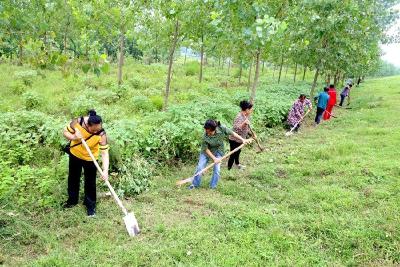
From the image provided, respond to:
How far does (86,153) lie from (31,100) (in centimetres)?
664

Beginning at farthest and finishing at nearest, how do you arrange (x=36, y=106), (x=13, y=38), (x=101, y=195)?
(x=36, y=106), (x=101, y=195), (x=13, y=38)

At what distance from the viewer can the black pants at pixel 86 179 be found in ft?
17.4

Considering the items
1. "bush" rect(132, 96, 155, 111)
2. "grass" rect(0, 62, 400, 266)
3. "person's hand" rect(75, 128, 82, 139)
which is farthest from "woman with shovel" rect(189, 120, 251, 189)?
"bush" rect(132, 96, 155, 111)

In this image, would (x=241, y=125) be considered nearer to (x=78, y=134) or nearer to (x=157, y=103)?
(x=78, y=134)

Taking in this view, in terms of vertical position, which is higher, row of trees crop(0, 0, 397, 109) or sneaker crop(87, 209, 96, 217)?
row of trees crop(0, 0, 397, 109)

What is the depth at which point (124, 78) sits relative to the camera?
59.6 ft

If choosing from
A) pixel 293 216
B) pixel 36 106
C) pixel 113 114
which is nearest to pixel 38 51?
pixel 293 216

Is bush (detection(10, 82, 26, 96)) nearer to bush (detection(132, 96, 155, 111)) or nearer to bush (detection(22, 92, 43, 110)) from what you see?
bush (detection(22, 92, 43, 110))

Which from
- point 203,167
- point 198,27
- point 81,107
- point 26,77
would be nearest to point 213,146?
point 203,167

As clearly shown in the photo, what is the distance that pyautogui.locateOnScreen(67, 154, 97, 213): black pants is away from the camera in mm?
5312

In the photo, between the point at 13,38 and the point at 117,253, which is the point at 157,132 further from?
the point at 13,38

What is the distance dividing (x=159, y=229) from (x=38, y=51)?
2933 millimetres

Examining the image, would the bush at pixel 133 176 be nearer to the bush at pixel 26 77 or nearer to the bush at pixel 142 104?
the bush at pixel 142 104

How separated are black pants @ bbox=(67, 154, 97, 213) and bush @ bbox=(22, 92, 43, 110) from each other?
622cm
